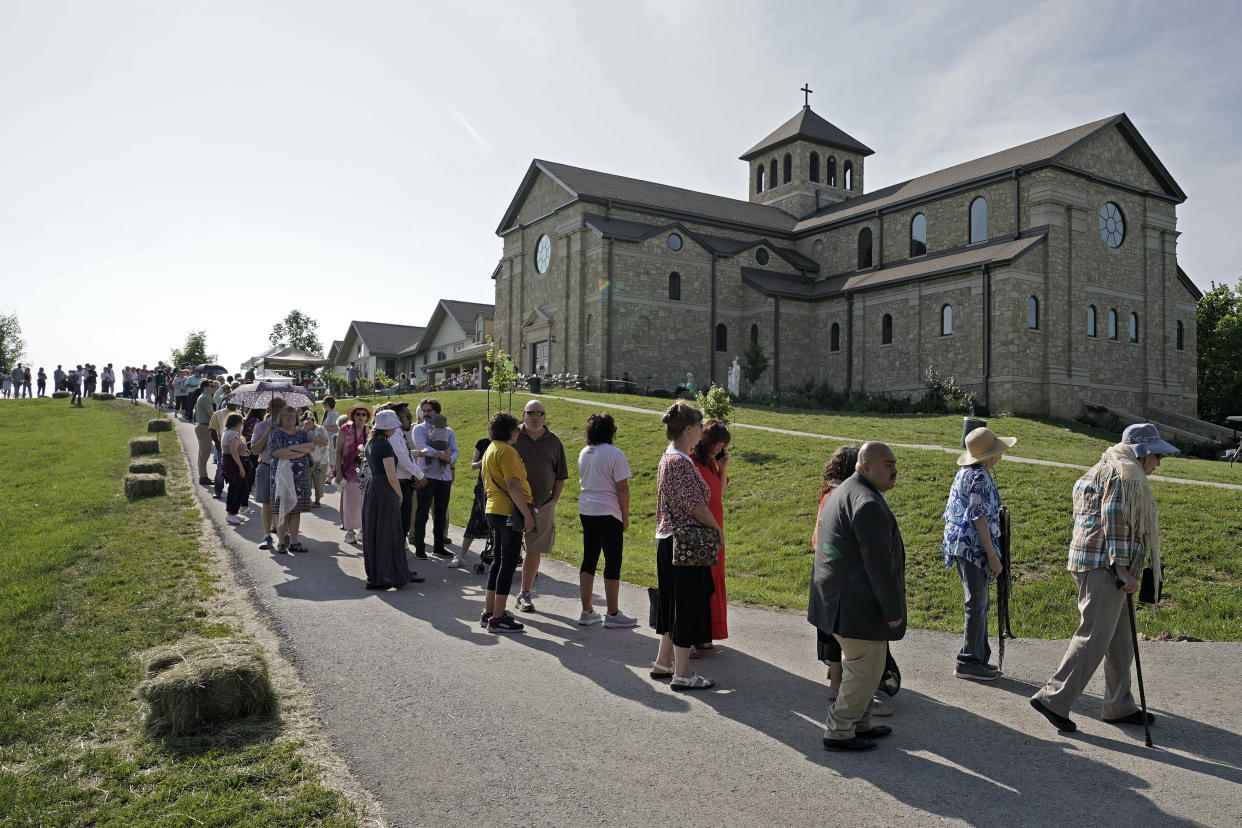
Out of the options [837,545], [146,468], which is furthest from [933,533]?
[146,468]

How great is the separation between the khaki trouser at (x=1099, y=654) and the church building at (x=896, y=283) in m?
29.7

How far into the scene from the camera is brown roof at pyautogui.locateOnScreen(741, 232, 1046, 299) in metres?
34.2

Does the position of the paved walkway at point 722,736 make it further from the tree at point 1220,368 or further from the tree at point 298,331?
the tree at point 298,331

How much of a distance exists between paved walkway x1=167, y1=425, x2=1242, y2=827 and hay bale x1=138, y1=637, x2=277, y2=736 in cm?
45

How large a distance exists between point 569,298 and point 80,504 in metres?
28.6

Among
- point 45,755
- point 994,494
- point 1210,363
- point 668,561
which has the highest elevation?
point 1210,363

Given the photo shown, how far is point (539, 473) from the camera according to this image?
8336 mm

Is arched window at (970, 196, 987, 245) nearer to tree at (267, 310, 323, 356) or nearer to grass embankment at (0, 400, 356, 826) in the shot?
grass embankment at (0, 400, 356, 826)

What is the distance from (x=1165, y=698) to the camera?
6129mm

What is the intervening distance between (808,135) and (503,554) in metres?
46.8

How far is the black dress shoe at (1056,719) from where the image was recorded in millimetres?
5422

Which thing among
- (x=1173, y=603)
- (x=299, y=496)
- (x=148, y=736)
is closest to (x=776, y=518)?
(x=1173, y=603)

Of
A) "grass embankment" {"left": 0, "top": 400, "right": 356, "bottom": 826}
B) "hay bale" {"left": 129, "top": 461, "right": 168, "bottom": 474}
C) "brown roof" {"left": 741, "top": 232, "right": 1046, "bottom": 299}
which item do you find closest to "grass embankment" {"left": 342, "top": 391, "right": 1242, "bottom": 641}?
"grass embankment" {"left": 0, "top": 400, "right": 356, "bottom": 826}

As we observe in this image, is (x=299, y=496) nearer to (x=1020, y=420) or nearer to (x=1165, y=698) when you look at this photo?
(x=1165, y=698)
